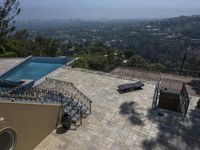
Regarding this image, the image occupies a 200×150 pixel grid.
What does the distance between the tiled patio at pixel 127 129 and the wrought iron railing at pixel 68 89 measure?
51 cm

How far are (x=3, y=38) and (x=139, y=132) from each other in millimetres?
22416

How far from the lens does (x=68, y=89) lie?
1124 cm

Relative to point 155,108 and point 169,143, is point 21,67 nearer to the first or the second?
point 155,108

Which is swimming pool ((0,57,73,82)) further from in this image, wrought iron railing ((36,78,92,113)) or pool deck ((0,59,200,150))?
pool deck ((0,59,200,150))

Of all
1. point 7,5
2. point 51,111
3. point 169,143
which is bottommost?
point 169,143

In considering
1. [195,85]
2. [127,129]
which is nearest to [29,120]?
[127,129]

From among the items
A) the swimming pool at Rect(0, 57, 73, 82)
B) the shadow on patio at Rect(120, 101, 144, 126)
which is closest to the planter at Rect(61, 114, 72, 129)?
the shadow on patio at Rect(120, 101, 144, 126)

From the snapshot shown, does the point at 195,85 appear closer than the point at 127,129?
No

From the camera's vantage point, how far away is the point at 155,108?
31.3ft

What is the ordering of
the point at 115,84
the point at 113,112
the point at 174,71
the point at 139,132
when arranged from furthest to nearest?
1. the point at 174,71
2. the point at 115,84
3. the point at 113,112
4. the point at 139,132

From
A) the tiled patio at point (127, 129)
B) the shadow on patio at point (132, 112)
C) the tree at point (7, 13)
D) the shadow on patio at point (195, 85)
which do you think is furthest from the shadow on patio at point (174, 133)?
the tree at point (7, 13)

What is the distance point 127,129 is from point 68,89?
4924mm

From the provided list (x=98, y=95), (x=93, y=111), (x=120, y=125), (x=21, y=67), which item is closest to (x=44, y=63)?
(x=21, y=67)

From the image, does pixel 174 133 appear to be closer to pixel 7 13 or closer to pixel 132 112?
pixel 132 112
